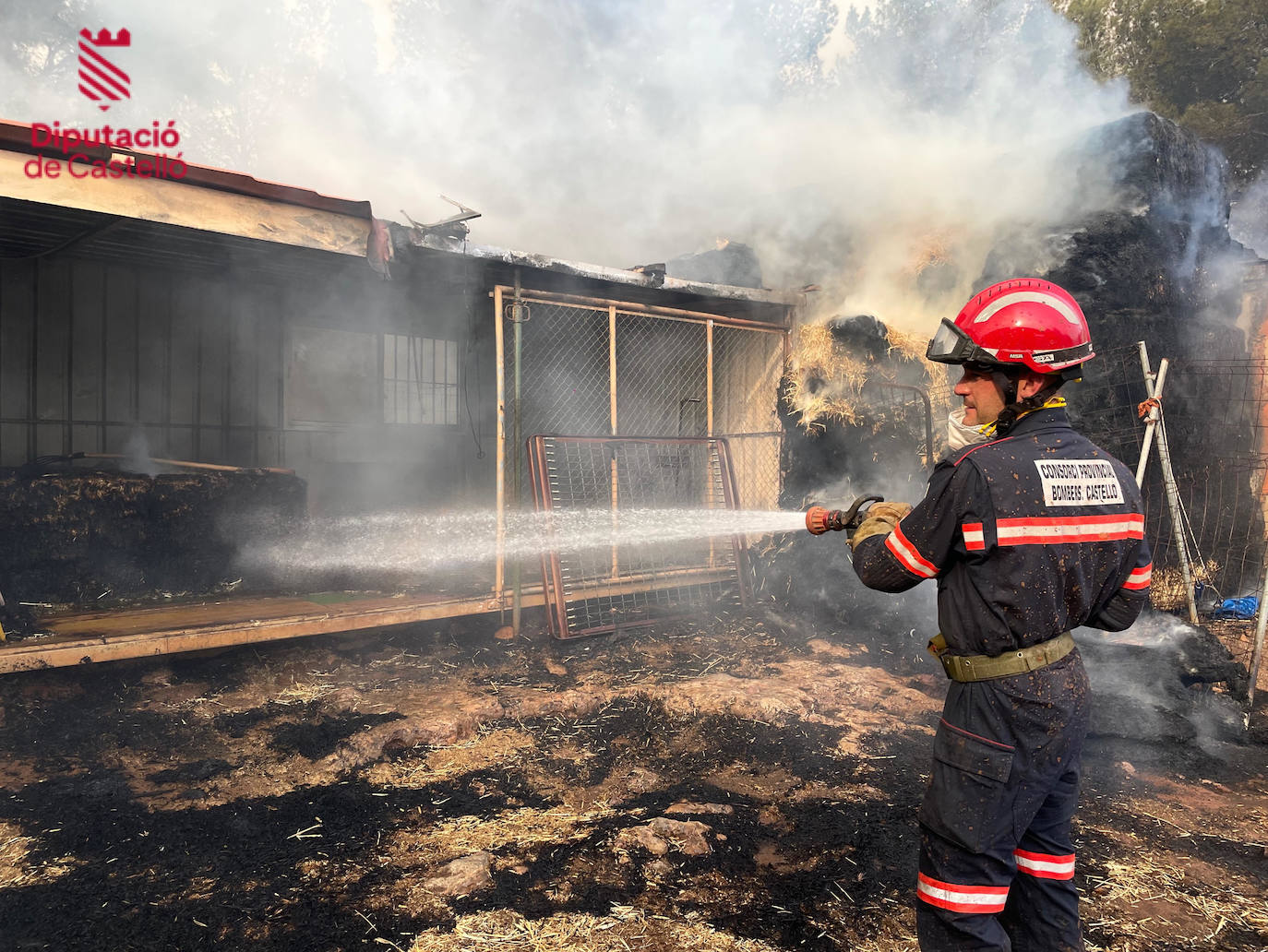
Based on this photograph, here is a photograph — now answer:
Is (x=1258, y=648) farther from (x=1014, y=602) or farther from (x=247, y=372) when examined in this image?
(x=247, y=372)

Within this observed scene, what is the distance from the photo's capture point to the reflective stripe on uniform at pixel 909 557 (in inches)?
95.0

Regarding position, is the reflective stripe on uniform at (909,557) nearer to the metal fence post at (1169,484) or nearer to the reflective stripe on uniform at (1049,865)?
the reflective stripe on uniform at (1049,865)

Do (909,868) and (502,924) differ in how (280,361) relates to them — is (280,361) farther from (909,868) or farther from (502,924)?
(909,868)

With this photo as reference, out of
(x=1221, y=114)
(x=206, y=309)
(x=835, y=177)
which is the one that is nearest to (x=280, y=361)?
(x=206, y=309)

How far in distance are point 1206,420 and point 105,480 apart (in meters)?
11.5

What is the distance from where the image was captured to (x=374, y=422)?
33.1 feet

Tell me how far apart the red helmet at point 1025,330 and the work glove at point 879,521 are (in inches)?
23.2

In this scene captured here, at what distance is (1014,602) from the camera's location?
2.29 meters

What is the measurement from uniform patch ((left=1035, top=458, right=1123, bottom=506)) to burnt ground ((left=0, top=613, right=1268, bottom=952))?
199 cm

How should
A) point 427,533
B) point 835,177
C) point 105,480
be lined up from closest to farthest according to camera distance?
point 105,480, point 427,533, point 835,177

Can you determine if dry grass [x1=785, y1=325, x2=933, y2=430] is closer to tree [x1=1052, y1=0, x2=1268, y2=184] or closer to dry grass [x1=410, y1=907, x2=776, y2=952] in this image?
dry grass [x1=410, y1=907, x2=776, y2=952]

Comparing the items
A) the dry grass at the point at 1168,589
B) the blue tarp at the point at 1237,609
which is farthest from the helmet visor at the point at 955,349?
the blue tarp at the point at 1237,609

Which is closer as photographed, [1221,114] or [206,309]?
[206,309]

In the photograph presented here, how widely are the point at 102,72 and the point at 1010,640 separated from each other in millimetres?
29380
